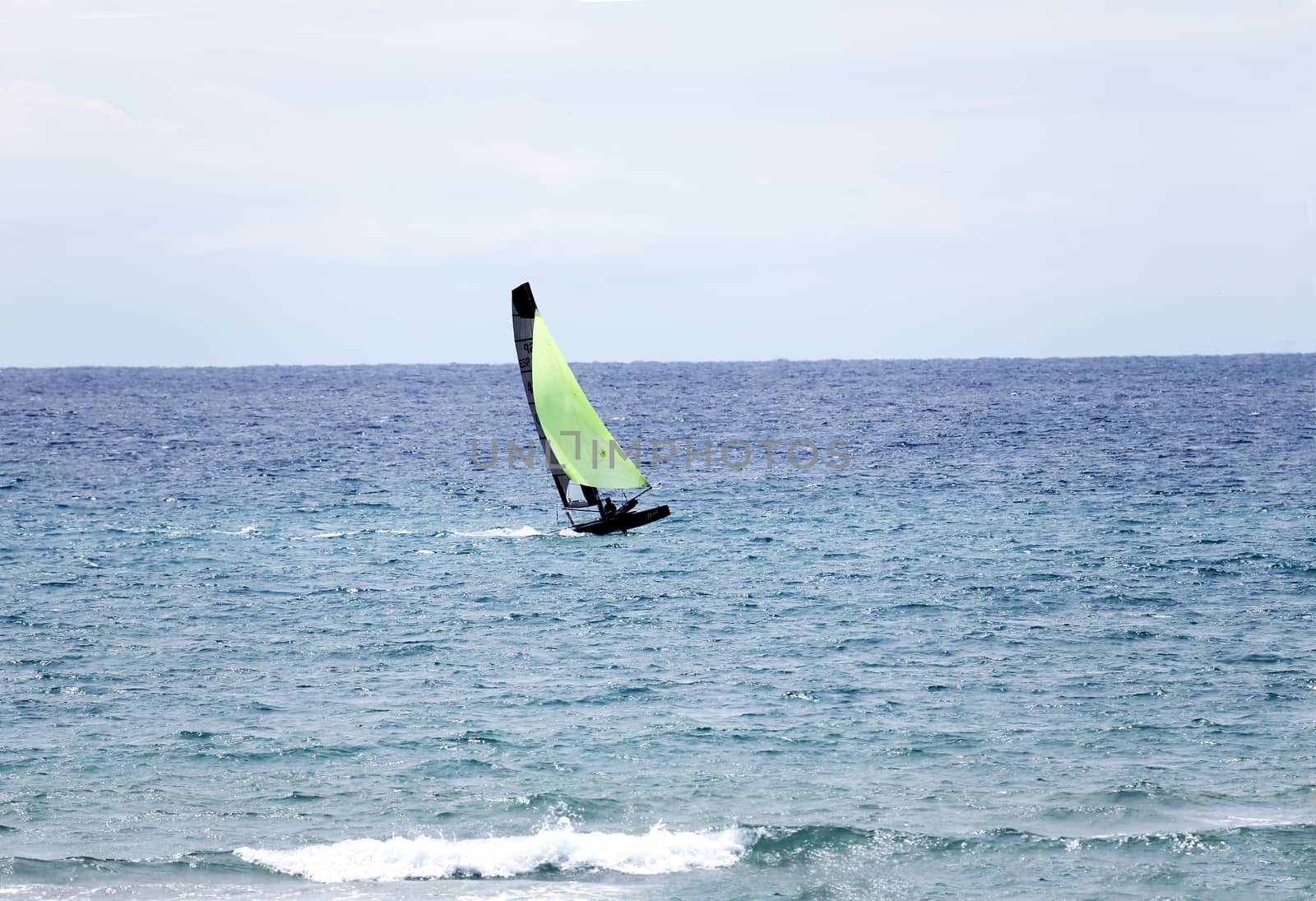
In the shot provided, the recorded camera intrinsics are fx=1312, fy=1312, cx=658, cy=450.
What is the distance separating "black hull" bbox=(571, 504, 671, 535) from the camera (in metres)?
50.4

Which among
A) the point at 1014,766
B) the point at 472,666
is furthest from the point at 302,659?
the point at 1014,766

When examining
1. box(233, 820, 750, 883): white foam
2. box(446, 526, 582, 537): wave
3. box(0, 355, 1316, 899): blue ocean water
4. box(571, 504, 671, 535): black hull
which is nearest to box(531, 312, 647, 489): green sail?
box(571, 504, 671, 535): black hull

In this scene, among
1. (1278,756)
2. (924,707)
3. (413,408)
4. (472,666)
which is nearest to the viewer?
(1278,756)

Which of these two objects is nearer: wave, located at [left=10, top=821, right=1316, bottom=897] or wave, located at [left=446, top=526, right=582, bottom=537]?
wave, located at [left=10, top=821, right=1316, bottom=897]

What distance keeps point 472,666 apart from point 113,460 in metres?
65.9

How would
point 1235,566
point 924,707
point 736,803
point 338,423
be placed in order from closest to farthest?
point 736,803 < point 924,707 < point 1235,566 < point 338,423

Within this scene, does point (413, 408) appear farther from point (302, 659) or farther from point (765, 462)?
point (302, 659)

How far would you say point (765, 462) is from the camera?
297 ft

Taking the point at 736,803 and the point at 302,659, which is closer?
the point at 736,803

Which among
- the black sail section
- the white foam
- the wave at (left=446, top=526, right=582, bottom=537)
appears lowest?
the white foam

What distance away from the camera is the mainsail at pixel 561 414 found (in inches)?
1854

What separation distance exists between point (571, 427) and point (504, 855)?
26534 mm

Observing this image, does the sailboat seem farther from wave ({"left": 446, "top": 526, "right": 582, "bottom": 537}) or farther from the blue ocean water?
wave ({"left": 446, "top": 526, "right": 582, "bottom": 537})

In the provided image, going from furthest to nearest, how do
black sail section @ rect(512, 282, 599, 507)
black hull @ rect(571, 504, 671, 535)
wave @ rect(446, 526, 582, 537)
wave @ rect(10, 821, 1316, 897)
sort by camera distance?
wave @ rect(446, 526, 582, 537), black hull @ rect(571, 504, 671, 535), black sail section @ rect(512, 282, 599, 507), wave @ rect(10, 821, 1316, 897)
